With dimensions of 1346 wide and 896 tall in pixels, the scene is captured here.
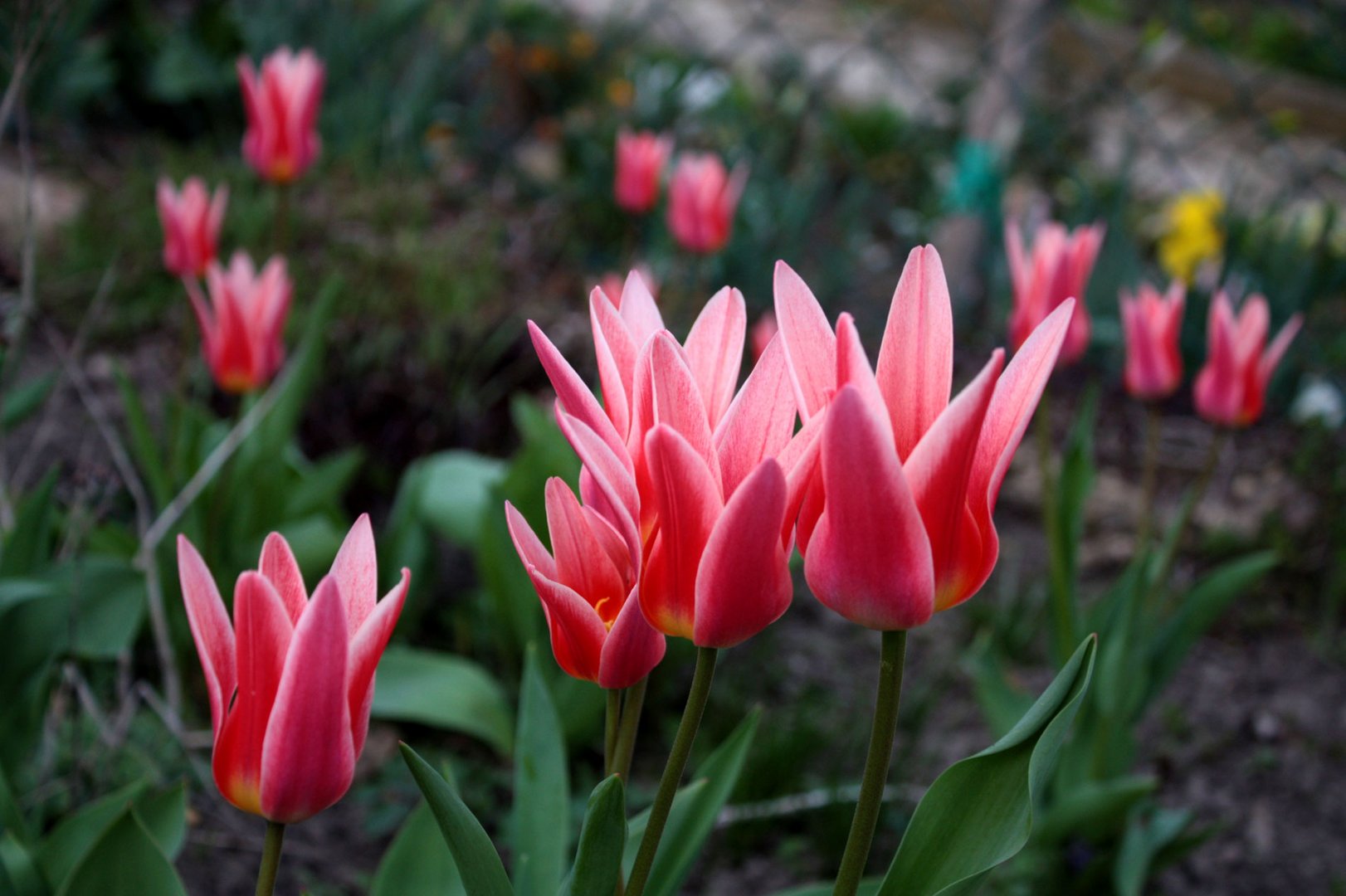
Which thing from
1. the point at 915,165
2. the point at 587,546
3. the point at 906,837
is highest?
the point at 587,546

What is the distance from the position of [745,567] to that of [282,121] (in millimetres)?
2041

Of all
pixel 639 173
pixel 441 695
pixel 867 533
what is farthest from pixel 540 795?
pixel 639 173

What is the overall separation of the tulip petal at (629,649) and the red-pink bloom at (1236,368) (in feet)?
4.31

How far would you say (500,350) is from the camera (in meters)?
3.13

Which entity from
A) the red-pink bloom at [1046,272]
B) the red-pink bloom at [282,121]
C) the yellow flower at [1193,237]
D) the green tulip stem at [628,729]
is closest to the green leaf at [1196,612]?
the red-pink bloom at [1046,272]

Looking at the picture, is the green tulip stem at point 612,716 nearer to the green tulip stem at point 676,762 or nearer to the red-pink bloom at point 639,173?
the green tulip stem at point 676,762

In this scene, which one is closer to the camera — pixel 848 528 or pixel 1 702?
pixel 848 528

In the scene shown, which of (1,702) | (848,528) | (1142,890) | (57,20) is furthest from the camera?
(1142,890)

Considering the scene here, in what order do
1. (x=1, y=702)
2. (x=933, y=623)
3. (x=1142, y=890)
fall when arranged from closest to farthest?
(x=1, y=702) < (x=1142, y=890) < (x=933, y=623)

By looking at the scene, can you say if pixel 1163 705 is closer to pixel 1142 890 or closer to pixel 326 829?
pixel 1142 890

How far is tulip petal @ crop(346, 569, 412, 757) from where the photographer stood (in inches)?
24.3

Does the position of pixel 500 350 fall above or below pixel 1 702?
below

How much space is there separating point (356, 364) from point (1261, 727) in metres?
2.28

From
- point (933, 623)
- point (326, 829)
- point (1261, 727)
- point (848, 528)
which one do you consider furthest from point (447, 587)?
point (848, 528)
